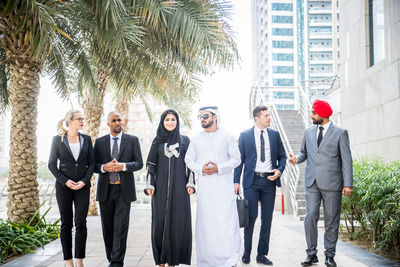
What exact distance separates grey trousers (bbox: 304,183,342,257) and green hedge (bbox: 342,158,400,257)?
78cm

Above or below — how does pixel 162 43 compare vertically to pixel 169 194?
above

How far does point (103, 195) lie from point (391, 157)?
7.51 metres

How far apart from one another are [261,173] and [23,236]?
163 inches

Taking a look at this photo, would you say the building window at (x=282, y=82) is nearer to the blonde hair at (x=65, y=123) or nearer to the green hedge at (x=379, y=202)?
the green hedge at (x=379, y=202)

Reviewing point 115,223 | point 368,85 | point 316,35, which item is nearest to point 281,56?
point 316,35

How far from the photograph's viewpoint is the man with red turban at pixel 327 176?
17.2 feet

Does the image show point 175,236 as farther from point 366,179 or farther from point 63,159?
point 366,179

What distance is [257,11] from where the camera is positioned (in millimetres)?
105812

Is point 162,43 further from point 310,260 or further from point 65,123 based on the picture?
point 310,260

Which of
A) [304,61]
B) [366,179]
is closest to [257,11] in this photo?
[304,61]

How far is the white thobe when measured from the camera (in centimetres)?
487

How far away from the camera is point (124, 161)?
5.39 m

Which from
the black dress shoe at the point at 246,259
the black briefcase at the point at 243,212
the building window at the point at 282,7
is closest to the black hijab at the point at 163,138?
the black briefcase at the point at 243,212

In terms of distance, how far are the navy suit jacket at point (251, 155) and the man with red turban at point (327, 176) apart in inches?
Answer: 12.5
